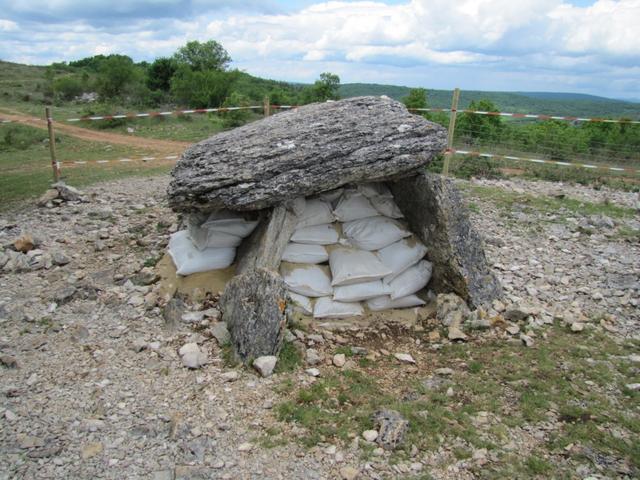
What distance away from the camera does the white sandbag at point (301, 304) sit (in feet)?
18.3

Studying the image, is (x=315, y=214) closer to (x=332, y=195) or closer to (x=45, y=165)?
(x=332, y=195)

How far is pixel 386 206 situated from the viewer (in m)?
6.29

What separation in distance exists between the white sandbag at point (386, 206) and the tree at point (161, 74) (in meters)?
26.3

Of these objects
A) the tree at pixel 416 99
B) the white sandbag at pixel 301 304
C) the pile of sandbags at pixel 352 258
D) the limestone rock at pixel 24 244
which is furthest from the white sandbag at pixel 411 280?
the tree at pixel 416 99

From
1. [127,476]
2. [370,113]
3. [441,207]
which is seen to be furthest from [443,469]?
[370,113]

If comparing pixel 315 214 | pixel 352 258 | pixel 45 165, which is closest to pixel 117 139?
pixel 45 165

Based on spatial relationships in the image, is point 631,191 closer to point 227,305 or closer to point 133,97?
point 227,305

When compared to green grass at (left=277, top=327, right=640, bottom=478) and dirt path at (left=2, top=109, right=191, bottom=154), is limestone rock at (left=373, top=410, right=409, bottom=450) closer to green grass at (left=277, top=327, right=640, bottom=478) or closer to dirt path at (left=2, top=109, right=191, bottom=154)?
green grass at (left=277, top=327, right=640, bottom=478)

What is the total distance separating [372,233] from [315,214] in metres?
0.67

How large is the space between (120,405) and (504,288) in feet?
14.5

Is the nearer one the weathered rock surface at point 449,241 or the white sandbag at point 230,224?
the weathered rock surface at point 449,241

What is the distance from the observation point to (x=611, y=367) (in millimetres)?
5012

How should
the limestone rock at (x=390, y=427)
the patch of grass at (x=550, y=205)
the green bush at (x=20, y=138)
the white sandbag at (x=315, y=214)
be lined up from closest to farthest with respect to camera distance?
the limestone rock at (x=390, y=427) < the white sandbag at (x=315, y=214) < the patch of grass at (x=550, y=205) < the green bush at (x=20, y=138)

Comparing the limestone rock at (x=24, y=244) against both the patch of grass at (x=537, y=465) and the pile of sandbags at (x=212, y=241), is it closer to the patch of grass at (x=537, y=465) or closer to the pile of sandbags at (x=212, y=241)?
the pile of sandbags at (x=212, y=241)
